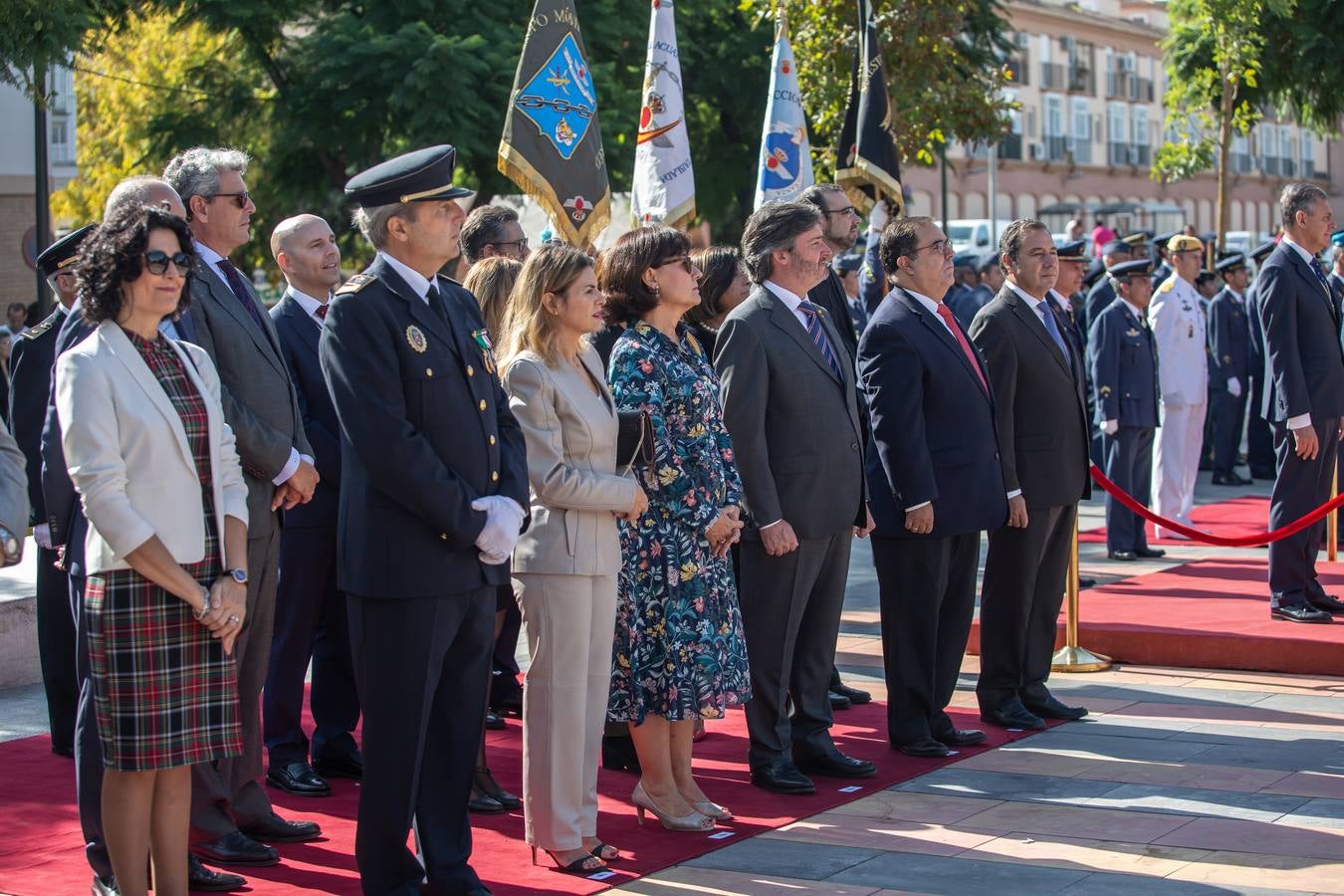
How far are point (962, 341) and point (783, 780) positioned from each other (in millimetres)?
1988

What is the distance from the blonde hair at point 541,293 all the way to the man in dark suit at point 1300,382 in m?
5.26

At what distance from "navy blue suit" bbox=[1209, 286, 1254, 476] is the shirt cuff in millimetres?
13274

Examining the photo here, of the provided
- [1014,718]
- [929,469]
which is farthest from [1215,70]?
[929,469]

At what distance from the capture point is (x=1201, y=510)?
15492 mm

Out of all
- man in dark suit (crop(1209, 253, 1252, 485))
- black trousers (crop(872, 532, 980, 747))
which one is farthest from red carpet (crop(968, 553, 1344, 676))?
man in dark suit (crop(1209, 253, 1252, 485))

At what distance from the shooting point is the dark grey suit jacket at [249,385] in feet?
19.0

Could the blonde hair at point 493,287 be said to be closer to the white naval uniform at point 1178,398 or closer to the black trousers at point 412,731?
the black trousers at point 412,731

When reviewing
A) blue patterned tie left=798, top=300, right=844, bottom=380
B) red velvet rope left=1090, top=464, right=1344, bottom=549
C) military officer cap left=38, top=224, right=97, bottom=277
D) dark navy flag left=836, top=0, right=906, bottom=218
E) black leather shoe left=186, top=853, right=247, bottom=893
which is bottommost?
black leather shoe left=186, top=853, right=247, bottom=893

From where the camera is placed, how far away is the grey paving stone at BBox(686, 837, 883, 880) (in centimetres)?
568

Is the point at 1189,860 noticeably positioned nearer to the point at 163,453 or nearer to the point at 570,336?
the point at 570,336

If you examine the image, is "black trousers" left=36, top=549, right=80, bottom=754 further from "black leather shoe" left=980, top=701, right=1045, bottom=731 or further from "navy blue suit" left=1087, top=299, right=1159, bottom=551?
"navy blue suit" left=1087, top=299, right=1159, bottom=551

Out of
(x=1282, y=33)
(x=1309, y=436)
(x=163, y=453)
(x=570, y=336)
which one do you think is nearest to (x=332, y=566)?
(x=570, y=336)

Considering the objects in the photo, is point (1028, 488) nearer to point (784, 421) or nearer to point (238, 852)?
point (784, 421)

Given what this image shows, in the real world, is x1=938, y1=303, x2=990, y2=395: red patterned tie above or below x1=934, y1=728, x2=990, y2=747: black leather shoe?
above
